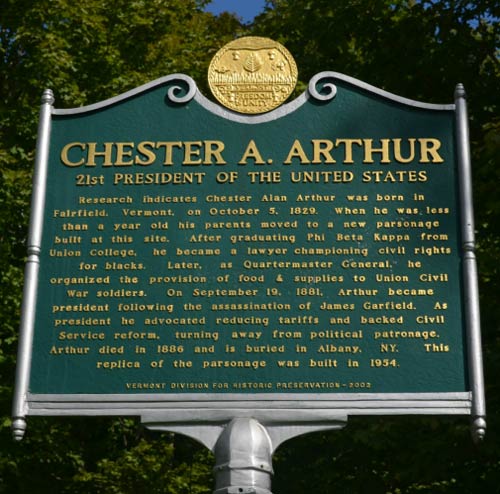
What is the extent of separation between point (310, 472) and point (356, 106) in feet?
34.1

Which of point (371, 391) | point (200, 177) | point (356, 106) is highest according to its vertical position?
point (356, 106)

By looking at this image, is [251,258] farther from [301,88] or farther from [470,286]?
[301,88]

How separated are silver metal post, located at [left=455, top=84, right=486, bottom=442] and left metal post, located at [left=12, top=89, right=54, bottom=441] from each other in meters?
3.88

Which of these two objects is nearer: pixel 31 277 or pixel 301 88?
pixel 31 277

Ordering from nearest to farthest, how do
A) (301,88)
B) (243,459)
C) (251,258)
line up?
(243,459)
(251,258)
(301,88)

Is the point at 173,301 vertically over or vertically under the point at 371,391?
over

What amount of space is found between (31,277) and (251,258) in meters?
2.02

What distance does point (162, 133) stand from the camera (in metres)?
9.14

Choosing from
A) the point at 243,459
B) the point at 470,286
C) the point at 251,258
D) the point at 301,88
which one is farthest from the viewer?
the point at 301,88

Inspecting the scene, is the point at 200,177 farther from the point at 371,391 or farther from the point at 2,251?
the point at 2,251

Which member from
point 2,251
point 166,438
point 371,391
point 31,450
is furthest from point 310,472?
point 371,391

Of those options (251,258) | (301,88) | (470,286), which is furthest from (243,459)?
(301,88)

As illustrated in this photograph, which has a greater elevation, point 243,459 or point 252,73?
point 252,73

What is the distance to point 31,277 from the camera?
28.0 ft
